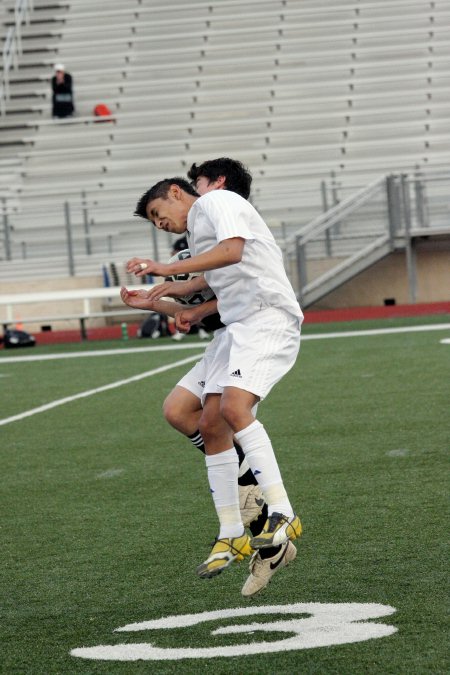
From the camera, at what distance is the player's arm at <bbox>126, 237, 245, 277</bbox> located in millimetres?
4621

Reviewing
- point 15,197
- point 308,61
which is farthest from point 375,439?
point 308,61

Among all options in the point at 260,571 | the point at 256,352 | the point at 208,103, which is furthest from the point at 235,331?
the point at 208,103

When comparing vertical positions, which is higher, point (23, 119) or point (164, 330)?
point (23, 119)

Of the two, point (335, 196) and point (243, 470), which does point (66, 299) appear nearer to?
point (335, 196)

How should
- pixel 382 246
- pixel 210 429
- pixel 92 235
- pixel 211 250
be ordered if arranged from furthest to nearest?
1. pixel 92 235
2. pixel 382 246
3. pixel 210 429
4. pixel 211 250

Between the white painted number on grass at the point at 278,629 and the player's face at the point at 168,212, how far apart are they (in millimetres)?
1436

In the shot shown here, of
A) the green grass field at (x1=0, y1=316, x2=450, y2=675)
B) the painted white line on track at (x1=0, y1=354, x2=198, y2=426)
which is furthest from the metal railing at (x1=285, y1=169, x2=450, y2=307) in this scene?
the green grass field at (x1=0, y1=316, x2=450, y2=675)

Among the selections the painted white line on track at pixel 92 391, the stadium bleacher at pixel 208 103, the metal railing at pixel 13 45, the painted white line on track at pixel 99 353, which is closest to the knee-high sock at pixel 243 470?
the painted white line on track at pixel 92 391

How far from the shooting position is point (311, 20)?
2689cm

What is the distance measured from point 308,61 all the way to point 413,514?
2103cm

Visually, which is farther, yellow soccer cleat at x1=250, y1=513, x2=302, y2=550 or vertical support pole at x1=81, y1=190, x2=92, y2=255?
vertical support pole at x1=81, y1=190, x2=92, y2=255

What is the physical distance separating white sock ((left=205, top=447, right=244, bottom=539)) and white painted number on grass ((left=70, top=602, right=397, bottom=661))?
2.08ft

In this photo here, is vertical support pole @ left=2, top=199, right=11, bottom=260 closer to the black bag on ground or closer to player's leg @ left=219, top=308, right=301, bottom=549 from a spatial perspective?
the black bag on ground

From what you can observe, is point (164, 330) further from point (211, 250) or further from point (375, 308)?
point (211, 250)
